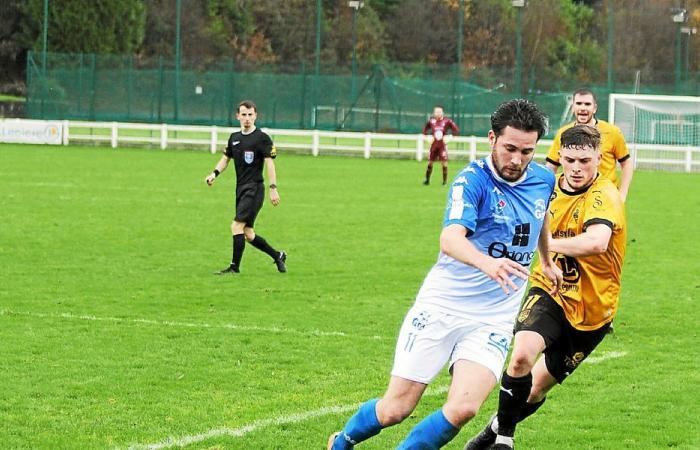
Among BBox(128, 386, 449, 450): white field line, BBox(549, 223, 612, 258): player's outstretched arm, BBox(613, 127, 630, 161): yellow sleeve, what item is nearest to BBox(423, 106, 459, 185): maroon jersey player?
BBox(613, 127, 630, 161): yellow sleeve

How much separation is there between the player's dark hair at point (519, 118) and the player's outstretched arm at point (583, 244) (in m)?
0.89

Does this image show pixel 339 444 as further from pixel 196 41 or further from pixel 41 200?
pixel 196 41

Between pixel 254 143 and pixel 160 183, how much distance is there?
13541 mm

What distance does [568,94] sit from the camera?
158 ft

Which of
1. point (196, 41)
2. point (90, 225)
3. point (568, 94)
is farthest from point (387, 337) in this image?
point (196, 41)

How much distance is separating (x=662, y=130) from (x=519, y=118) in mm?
36038

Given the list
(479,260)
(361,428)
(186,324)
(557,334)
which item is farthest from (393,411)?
(186,324)

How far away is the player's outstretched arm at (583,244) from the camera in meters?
6.52

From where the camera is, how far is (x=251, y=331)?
1070 cm

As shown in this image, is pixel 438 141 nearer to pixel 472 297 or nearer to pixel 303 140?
pixel 303 140

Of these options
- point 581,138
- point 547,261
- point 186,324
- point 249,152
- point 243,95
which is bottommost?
point 186,324

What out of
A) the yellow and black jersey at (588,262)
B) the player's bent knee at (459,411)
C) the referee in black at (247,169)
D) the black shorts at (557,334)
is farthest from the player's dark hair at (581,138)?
the referee in black at (247,169)

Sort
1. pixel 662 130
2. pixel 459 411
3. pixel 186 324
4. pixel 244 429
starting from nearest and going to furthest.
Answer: pixel 459 411 < pixel 244 429 < pixel 186 324 < pixel 662 130

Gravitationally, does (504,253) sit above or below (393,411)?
above
